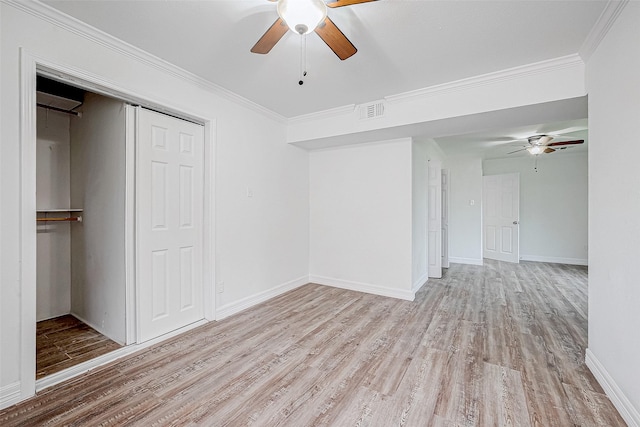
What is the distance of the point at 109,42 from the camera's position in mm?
2160

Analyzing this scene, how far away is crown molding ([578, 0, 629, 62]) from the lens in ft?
5.62

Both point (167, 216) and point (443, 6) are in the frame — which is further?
point (167, 216)

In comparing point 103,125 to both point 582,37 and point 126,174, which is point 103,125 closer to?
point 126,174

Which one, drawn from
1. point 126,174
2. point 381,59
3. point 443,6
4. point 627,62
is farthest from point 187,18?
point 627,62

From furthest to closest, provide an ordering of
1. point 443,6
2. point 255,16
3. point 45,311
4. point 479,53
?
point 45,311, point 479,53, point 255,16, point 443,6

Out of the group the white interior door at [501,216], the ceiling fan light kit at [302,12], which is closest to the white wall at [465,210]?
the white interior door at [501,216]

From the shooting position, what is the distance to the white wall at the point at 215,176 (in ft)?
5.65

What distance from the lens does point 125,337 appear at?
8.11 feet

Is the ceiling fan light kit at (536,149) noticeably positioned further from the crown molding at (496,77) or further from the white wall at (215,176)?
the white wall at (215,176)

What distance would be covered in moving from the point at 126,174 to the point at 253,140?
1.53 metres

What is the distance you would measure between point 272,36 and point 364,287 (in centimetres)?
344

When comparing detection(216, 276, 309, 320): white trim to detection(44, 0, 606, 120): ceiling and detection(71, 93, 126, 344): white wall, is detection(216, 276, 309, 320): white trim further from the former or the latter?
detection(44, 0, 606, 120): ceiling

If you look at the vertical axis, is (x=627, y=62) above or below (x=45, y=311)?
above

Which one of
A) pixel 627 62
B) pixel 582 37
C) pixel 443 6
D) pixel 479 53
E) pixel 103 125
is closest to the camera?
pixel 627 62
